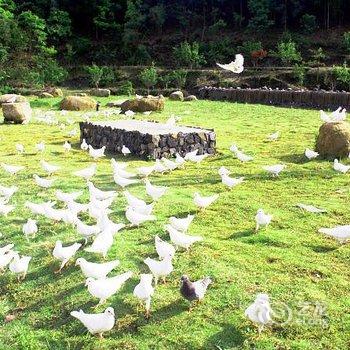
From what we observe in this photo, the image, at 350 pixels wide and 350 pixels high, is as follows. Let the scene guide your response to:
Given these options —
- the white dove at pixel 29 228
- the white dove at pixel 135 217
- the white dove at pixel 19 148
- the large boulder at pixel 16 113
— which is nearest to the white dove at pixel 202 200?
the white dove at pixel 135 217

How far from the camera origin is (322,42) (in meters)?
38.9

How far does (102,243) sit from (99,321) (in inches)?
66.5

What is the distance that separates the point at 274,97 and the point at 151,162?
16.1 metres

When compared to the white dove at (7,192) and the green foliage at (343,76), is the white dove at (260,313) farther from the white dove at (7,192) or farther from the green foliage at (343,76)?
the green foliage at (343,76)

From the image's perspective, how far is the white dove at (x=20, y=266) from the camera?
6.57 meters

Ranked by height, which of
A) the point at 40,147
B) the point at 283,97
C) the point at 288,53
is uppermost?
the point at 288,53

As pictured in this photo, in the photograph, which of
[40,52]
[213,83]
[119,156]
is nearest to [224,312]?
[119,156]

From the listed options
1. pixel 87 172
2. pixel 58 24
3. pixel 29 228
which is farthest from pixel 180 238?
pixel 58 24

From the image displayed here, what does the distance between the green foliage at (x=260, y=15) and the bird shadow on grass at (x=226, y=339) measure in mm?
39294

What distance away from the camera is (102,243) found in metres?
6.79

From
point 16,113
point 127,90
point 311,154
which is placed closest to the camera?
point 311,154

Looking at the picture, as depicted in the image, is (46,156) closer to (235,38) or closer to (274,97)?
(274,97)

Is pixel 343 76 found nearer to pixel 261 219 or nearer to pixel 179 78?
pixel 179 78

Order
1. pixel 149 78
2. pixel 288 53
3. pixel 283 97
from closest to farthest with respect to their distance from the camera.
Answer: pixel 283 97 < pixel 288 53 < pixel 149 78
